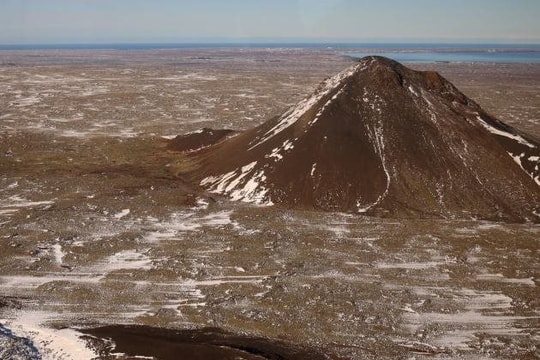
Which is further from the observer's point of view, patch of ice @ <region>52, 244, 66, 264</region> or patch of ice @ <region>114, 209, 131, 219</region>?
patch of ice @ <region>114, 209, 131, 219</region>

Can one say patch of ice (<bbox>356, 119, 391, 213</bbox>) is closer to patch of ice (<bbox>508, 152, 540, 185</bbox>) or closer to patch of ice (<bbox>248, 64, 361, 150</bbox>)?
patch of ice (<bbox>248, 64, 361, 150</bbox>)

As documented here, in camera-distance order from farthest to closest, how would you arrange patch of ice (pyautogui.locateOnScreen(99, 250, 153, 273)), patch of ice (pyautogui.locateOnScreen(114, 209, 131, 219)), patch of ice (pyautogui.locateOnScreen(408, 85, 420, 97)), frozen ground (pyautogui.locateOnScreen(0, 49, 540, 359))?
patch of ice (pyautogui.locateOnScreen(408, 85, 420, 97)) → patch of ice (pyautogui.locateOnScreen(114, 209, 131, 219)) → patch of ice (pyautogui.locateOnScreen(99, 250, 153, 273)) → frozen ground (pyautogui.locateOnScreen(0, 49, 540, 359))

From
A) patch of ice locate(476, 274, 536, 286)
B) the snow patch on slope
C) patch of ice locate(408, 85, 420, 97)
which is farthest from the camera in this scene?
patch of ice locate(408, 85, 420, 97)

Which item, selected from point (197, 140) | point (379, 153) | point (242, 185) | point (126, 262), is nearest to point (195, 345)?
point (126, 262)

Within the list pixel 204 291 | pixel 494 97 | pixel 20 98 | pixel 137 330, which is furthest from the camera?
pixel 494 97

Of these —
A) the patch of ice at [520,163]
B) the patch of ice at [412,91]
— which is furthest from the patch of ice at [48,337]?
the patch of ice at [412,91]

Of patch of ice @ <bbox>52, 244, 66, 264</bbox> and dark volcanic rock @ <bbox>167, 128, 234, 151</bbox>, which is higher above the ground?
dark volcanic rock @ <bbox>167, 128, 234, 151</bbox>

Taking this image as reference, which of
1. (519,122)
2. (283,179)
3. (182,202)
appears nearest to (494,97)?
(519,122)

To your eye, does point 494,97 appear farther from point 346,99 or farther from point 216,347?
point 216,347

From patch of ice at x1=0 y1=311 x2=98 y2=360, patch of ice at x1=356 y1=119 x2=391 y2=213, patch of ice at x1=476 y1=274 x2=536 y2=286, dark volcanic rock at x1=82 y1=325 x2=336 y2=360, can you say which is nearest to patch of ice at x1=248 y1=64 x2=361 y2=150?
patch of ice at x1=356 y1=119 x2=391 y2=213
